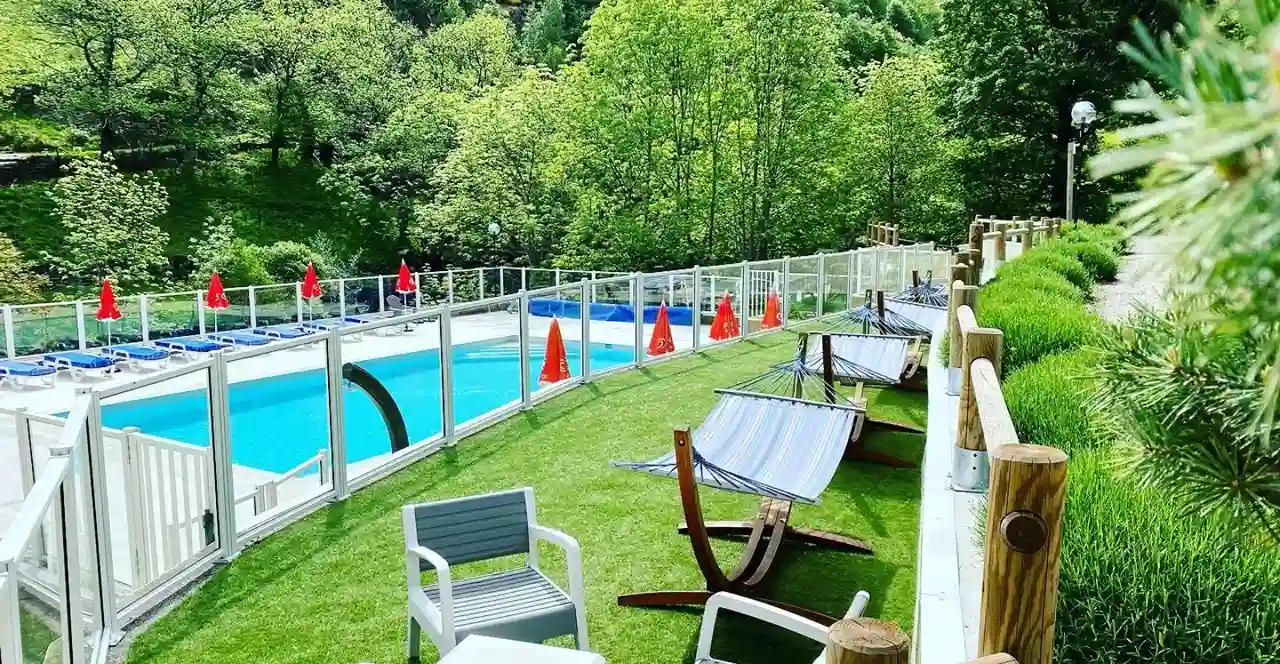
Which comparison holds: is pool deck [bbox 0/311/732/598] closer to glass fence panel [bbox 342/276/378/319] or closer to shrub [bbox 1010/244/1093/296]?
shrub [bbox 1010/244/1093/296]

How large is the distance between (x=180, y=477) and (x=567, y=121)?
23.4 metres

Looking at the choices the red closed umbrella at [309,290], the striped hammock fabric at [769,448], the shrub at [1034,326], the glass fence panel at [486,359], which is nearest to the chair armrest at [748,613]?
the striped hammock fabric at [769,448]

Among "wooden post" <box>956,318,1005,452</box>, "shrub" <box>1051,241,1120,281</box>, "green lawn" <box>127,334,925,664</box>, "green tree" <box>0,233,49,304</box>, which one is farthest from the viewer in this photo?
"green tree" <box>0,233,49,304</box>

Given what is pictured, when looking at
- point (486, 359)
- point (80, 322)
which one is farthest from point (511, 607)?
point (80, 322)

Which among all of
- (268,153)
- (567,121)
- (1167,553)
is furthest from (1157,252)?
(268,153)

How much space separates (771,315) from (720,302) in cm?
145

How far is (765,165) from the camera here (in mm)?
27547

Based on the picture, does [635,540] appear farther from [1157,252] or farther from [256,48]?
[256,48]

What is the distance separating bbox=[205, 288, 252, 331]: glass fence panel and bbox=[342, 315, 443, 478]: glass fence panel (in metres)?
5.53

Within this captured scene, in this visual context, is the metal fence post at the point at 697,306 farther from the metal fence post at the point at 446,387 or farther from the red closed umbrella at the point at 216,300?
the red closed umbrella at the point at 216,300

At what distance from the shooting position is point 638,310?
1136 centimetres

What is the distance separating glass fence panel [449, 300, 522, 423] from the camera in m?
9.02

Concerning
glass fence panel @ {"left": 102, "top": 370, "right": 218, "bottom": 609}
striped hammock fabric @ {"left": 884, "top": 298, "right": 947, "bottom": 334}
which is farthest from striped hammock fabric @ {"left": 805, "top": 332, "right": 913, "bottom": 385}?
glass fence panel @ {"left": 102, "top": 370, "right": 218, "bottom": 609}

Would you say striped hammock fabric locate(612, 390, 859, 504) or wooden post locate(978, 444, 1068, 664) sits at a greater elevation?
wooden post locate(978, 444, 1068, 664)
